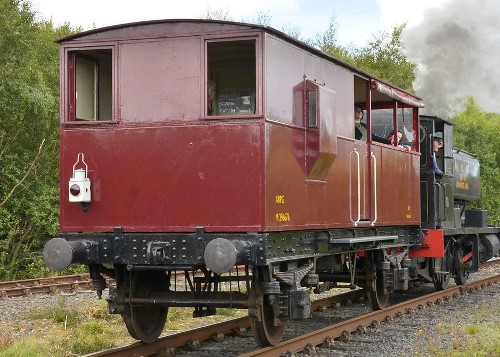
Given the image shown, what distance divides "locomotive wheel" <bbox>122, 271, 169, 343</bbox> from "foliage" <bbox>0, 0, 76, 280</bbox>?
470 inches

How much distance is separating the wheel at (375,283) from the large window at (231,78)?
405 centimetres

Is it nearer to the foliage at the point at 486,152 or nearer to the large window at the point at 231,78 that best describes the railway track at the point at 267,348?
the large window at the point at 231,78

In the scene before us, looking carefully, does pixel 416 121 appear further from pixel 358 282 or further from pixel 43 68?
pixel 43 68

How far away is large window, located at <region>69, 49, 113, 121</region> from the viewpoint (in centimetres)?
852

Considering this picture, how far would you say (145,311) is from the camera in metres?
9.05

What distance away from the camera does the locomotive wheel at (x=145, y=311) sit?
28.4 ft

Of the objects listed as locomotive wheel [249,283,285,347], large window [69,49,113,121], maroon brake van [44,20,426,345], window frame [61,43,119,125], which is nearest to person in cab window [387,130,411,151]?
maroon brake van [44,20,426,345]

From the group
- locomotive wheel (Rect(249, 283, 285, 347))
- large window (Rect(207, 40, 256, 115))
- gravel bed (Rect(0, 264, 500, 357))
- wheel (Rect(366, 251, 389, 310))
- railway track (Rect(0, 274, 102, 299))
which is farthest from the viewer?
railway track (Rect(0, 274, 102, 299))

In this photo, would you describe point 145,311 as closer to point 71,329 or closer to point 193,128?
point 71,329

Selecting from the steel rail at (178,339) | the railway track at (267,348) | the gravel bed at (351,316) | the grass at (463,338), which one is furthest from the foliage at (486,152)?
the steel rail at (178,339)

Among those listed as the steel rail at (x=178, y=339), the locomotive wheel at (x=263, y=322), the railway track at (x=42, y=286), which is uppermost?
the locomotive wheel at (x=263, y=322)

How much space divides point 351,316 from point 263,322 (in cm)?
385

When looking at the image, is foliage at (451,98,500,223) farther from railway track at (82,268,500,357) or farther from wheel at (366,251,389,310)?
railway track at (82,268,500,357)

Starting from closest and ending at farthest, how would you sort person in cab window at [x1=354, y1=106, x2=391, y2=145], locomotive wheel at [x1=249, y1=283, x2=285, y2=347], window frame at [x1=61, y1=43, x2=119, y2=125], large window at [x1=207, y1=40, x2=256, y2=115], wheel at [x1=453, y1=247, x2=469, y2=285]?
locomotive wheel at [x1=249, y1=283, x2=285, y2=347], large window at [x1=207, y1=40, x2=256, y2=115], window frame at [x1=61, y1=43, x2=119, y2=125], person in cab window at [x1=354, y1=106, x2=391, y2=145], wheel at [x1=453, y1=247, x2=469, y2=285]
